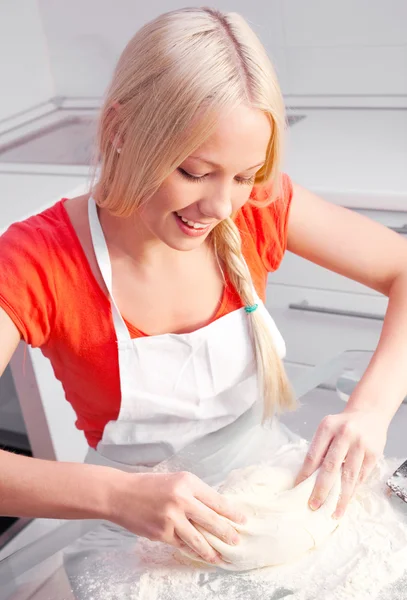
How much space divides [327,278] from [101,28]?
3.80 feet

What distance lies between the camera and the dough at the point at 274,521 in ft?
2.83

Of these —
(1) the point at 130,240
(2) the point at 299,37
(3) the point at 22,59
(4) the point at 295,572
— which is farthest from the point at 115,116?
(3) the point at 22,59

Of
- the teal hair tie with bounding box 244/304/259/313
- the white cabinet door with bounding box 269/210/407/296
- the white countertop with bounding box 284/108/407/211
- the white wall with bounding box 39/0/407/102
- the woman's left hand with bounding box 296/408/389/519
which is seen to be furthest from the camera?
the white wall with bounding box 39/0/407/102

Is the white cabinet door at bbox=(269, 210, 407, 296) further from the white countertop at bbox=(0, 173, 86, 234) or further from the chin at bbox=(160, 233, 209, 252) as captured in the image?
the chin at bbox=(160, 233, 209, 252)

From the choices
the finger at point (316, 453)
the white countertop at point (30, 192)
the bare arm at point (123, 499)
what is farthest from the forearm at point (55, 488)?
the white countertop at point (30, 192)

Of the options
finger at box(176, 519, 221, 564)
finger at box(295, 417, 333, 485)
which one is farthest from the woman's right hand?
finger at box(295, 417, 333, 485)

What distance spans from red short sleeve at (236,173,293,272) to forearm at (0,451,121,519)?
46 cm

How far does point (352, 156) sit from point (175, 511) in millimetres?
1192

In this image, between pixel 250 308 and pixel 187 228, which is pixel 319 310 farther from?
pixel 187 228

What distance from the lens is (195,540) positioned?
843mm

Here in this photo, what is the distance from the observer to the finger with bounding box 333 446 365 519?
0.92 metres

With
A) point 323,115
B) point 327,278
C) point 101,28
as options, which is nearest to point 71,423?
point 327,278

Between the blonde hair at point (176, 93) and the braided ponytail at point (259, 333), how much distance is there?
0.58ft

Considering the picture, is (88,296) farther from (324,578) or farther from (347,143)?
(347,143)
